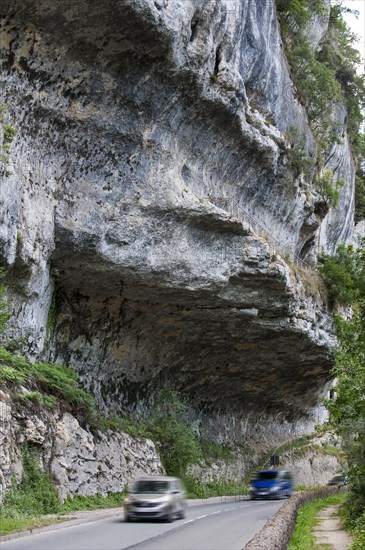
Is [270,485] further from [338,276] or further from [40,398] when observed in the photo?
[40,398]

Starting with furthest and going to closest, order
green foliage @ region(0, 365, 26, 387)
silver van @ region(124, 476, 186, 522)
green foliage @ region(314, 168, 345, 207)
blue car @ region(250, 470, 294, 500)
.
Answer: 1. green foliage @ region(314, 168, 345, 207)
2. blue car @ region(250, 470, 294, 500)
3. green foliage @ region(0, 365, 26, 387)
4. silver van @ region(124, 476, 186, 522)

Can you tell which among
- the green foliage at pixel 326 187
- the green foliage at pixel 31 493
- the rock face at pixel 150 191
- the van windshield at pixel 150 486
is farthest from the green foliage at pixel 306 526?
the green foliage at pixel 326 187

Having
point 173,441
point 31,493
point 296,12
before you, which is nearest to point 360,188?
point 296,12

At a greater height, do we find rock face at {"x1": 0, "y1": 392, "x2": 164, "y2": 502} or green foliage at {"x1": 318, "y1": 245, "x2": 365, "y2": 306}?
green foliage at {"x1": 318, "y1": 245, "x2": 365, "y2": 306}

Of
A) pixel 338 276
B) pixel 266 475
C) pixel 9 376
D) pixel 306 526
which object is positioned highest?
pixel 338 276

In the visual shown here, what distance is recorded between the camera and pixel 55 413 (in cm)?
1878

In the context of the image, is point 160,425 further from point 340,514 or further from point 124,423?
point 340,514

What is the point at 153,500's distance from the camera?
53.7 feet

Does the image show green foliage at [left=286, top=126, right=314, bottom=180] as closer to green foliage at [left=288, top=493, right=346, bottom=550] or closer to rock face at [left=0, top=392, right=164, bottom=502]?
rock face at [left=0, top=392, right=164, bottom=502]

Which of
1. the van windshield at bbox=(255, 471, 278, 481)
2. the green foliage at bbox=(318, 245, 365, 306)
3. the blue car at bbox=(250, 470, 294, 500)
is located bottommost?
the blue car at bbox=(250, 470, 294, 500)

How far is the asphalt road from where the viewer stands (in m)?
11.7

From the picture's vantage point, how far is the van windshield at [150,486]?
16750mm

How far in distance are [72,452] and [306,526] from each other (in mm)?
6533

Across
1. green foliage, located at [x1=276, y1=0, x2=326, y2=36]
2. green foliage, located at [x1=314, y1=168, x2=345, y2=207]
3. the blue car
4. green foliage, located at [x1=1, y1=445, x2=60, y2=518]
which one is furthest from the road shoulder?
green foliage, located at [x1=276, y1=0, x2=326, y2=36]
